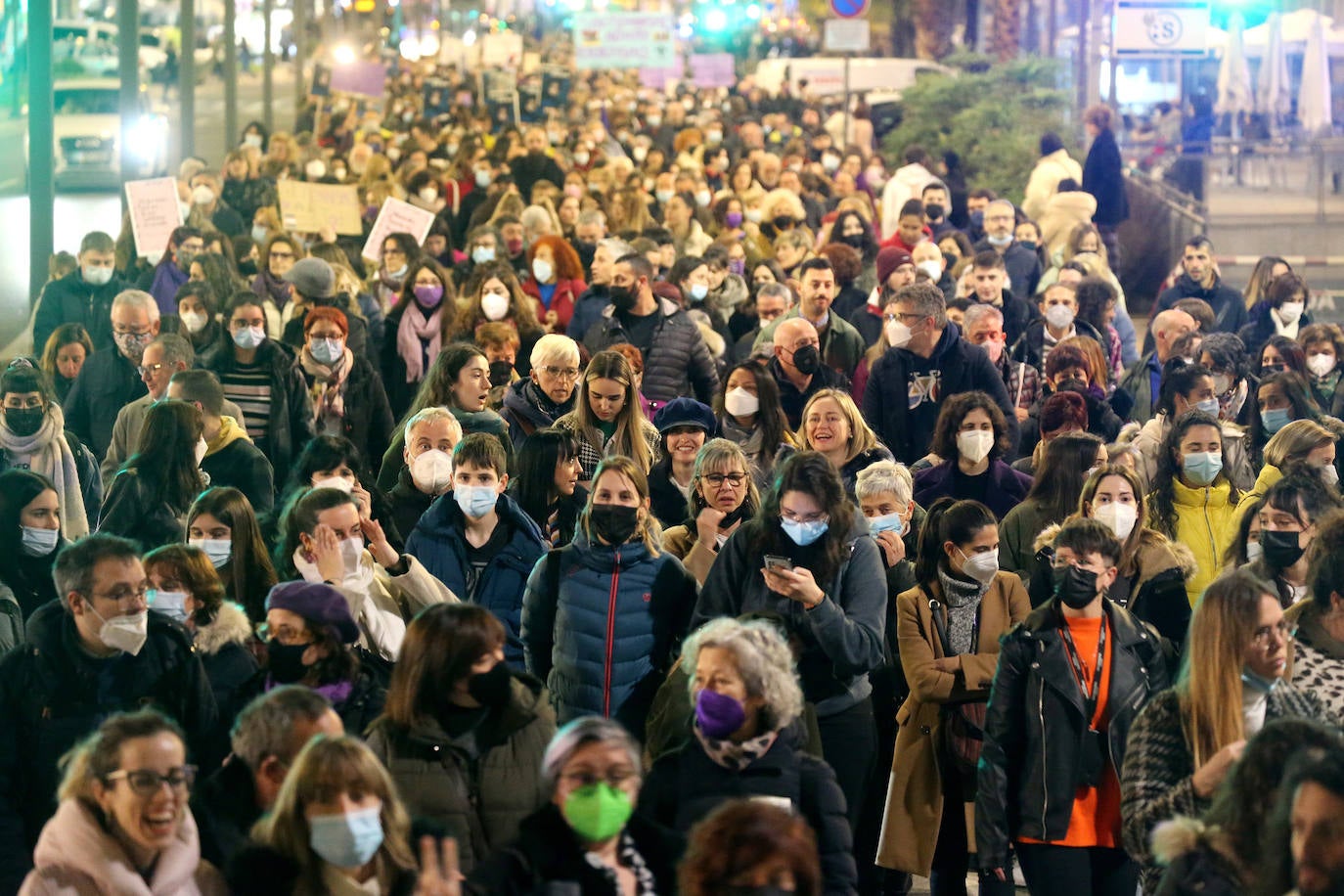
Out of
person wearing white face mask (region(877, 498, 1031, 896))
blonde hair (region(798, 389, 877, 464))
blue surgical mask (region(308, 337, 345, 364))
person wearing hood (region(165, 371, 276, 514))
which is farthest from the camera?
blue surgical mask (region(308, 337, 345, 364))

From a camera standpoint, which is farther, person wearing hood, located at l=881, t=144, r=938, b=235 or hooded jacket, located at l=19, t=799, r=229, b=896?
person wearing hood, located at l=881, t=144, r=938, b=235

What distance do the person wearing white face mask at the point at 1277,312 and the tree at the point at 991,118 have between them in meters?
14.8

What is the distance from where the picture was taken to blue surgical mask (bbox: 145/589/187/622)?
721 cm

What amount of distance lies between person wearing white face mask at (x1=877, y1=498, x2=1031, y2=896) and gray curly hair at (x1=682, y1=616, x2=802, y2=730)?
1.64 meters

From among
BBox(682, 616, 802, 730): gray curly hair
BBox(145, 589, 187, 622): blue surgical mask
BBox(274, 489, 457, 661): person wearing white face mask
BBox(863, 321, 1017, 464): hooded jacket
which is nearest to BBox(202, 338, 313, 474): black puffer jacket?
BBox(863, 321, 1017, 464): hooded jacket

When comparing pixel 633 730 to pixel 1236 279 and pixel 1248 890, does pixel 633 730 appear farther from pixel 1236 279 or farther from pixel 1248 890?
pixel 1236 279

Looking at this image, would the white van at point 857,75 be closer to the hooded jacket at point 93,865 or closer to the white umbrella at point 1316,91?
the white umbrella at point 1316,91

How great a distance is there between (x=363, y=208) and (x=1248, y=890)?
17.6 metres

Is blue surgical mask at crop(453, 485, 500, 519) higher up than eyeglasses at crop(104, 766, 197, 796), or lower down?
higher up

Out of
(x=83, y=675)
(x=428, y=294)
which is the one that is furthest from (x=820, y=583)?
(x=428, y=294)

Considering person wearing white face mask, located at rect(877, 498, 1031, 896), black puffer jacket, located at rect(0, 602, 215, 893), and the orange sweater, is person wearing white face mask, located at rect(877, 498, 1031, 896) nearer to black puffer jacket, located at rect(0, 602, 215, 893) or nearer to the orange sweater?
the orange sweater

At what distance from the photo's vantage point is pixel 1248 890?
5.26 meters

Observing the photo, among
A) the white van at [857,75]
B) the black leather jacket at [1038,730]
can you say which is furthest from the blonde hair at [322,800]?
the white van at [857,75]

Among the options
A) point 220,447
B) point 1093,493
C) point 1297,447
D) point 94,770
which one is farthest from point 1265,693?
point 220,447
